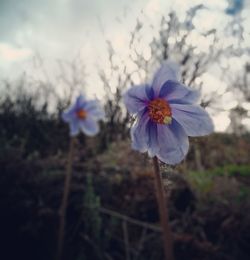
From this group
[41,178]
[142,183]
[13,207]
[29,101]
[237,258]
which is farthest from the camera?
[29,101]

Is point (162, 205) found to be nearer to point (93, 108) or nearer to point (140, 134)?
point (140, 134)

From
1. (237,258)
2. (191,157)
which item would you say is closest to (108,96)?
(191,157)

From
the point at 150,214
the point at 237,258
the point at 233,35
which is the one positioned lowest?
the point at 237,258

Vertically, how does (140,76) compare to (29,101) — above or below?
below

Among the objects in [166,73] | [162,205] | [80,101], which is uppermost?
[80,101]

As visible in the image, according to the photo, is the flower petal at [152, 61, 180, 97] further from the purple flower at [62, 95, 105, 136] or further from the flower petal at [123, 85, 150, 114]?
the purple flower at [62, 95, 105, 136]

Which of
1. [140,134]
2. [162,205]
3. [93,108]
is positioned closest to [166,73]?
[140,134]

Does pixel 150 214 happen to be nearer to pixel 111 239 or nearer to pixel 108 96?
pixel 111 239
